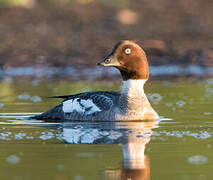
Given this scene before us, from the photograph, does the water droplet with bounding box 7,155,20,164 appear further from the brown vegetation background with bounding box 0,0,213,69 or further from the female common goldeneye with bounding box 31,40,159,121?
the brown vegetation background with bounding box 0,0,213,69

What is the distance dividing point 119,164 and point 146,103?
3.82 meters

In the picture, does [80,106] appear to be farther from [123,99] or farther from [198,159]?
[198,159]

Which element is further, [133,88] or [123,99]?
[133,88]

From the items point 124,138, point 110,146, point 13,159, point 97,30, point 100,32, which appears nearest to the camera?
point 13,159

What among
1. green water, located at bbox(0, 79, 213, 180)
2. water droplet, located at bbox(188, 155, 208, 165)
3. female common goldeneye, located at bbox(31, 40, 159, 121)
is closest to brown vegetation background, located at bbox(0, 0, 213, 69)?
green water, located at bbox(0, 79, 213, 180)

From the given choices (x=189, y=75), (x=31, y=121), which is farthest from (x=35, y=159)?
(x=189, y=75)

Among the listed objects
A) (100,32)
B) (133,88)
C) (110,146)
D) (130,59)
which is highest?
(100,32)

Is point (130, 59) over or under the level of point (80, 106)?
over

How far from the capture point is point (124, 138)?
30.1ft

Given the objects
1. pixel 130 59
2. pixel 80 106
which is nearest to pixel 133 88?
pixel 130 59

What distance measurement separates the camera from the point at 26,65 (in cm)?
2288

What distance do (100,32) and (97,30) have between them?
1.16 ft

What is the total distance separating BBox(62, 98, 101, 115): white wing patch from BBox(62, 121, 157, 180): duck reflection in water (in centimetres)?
34

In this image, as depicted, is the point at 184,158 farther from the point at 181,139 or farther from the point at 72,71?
the point at 72,71
